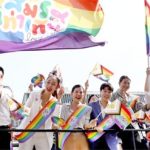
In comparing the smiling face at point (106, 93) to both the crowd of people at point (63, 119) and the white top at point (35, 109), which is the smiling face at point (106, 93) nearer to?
the crowd of people at point (63, 119)

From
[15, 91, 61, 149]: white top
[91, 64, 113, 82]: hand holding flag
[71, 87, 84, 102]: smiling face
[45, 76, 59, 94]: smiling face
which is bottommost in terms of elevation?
[15, 91, 61, 149]: white top

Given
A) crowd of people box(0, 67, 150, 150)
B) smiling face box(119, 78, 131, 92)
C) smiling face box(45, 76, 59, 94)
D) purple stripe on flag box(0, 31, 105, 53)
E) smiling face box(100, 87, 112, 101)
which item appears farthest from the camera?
purple stripe on flag box(0, 31, 105, 53)

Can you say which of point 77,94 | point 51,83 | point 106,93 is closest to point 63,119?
point 77,94

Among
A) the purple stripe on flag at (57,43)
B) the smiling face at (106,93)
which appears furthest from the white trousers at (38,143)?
the purple stripe on flag at (57,43)

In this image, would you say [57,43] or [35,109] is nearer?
[35,109]

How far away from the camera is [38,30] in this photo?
698 centimetres

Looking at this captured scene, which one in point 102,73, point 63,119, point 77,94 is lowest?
point 63,119

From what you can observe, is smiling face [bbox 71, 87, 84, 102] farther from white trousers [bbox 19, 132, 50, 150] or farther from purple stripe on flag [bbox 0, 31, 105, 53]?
purple stripe on flag [bbox 0, 31, 105, 53]

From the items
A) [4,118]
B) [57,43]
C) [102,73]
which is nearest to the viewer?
[4,118]

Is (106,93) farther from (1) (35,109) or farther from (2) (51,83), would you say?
(1) (35,109)

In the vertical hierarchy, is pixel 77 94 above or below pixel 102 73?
below

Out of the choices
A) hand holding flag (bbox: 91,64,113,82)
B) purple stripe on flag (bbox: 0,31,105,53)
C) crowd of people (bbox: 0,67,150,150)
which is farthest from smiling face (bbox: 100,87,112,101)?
hand holding flag (bbox: 91,64,113,82)

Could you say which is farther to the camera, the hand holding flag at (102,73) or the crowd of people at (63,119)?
the hand holding flag at (102,73)

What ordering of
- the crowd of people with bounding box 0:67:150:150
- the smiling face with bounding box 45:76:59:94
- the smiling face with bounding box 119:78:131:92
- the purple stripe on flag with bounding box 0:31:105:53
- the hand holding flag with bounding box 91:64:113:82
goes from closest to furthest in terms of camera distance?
1. the crowd of people with bounding box 0:67:150:150
2. the smiling face with bounding box 45:76:59:94
3. the smiling face with bounding box 119:78:131:92
4. the purple stripe on flag with bounding box 0:31:105:53
5. the hand holding flag with bounding box 91:64:113:82
